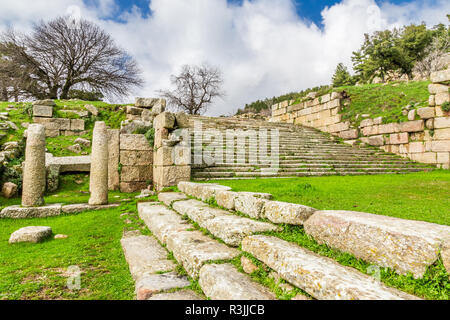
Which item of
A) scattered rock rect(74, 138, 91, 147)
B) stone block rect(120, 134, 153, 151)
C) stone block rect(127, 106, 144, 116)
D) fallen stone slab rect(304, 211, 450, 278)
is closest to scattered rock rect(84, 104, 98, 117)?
stone block rect(127, 106, 144, 116)

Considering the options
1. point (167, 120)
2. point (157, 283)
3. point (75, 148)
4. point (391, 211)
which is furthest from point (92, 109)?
point (391, 211)

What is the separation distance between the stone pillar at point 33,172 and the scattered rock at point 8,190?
139 centimetres

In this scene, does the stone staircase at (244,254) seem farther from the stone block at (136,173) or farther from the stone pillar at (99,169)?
the stone block at (136,173)

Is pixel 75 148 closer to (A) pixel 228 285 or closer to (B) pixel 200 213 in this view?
(B) pixel 200 213

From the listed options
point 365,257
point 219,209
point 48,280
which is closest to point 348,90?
point 219,209

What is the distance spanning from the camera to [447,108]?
30.3 ft

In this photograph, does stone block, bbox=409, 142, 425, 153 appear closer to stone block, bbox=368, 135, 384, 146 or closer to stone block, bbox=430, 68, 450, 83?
stone block, bbox=368, 135, 384, 146

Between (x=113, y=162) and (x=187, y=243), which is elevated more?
(x=113, y=162)

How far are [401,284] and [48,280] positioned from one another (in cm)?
303

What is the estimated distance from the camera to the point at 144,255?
2.92m

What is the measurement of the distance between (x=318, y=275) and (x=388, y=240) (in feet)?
1.77

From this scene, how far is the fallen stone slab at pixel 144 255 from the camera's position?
8.22 feet

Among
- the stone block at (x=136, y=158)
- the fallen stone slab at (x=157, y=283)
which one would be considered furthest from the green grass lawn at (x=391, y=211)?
the stone block at (x=136, y=158)
